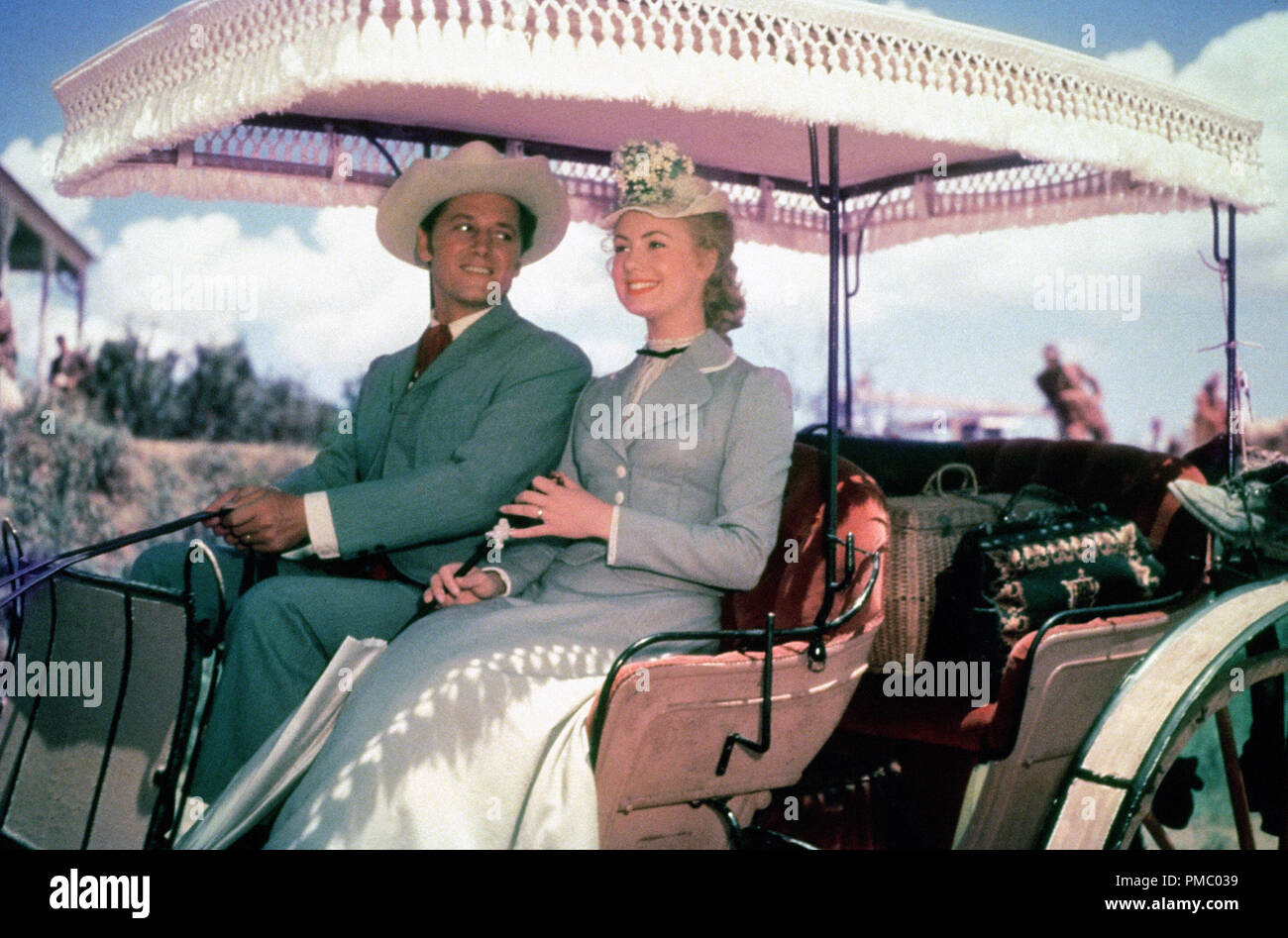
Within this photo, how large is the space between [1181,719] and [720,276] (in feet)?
4.78

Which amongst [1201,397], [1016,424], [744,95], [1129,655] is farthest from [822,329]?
[744,95]

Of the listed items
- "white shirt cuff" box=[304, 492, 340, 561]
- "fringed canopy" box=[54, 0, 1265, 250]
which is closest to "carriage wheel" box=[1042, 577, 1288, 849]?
"fringed canopy" box=[54, 0, 1265, 250]

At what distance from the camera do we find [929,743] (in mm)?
2705

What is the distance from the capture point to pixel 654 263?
256 cm

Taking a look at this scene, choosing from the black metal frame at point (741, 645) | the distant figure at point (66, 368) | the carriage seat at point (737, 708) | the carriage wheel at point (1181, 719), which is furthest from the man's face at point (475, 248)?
the distant figure at point (66, 368)

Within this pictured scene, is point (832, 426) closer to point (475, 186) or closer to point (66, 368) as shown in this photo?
point (475, 186)

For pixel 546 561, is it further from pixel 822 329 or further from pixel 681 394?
pixel 822 329

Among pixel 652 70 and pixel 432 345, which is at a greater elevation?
pixel 652 70

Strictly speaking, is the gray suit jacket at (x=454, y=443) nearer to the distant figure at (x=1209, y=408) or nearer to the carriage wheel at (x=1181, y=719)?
the carriage wheel at (x=1181, y=719)

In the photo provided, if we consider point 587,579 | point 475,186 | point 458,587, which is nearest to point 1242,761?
point 587,579

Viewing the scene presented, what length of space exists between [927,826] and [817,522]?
83 centimetres

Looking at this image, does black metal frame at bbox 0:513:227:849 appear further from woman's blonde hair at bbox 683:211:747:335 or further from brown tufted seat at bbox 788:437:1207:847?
brown tufted seat at bbox 788:437:1207:847

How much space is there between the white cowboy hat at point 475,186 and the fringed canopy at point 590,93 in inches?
5.8

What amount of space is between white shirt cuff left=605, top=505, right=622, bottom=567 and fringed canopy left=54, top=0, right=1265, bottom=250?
32.6 inches
